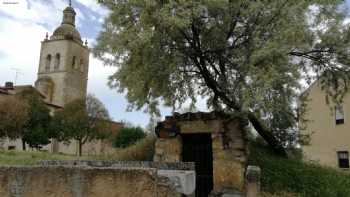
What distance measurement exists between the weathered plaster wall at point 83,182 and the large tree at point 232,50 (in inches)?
231

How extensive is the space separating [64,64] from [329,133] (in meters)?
44.6

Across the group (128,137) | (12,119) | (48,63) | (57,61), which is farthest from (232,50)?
(48,63)

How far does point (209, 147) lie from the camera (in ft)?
35.6

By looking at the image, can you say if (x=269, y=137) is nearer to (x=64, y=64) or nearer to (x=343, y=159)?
(x=343, y=159)

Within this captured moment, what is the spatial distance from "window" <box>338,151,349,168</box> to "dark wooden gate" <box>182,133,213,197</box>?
47.4 feet

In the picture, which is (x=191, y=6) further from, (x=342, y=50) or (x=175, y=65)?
(x=342, y=50)

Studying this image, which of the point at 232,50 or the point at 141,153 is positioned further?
the point at 141,153

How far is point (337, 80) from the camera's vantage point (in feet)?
39.4

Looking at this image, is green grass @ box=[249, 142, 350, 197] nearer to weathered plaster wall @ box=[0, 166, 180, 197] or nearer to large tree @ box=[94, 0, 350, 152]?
large tree @ box=[94, 0, 350, 152]

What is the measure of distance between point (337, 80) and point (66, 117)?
78.6 feet

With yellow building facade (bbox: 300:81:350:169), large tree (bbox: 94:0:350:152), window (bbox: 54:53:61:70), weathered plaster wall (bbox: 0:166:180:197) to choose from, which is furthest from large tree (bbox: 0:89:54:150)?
window (bbox: 54:53:61:70)

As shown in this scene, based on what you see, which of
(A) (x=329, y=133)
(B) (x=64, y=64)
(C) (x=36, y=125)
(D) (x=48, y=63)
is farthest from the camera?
(D) (x=48, y=63)

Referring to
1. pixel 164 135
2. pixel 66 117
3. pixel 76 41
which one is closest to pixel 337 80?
pixel 164 135

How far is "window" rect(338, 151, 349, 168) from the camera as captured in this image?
2092cm
